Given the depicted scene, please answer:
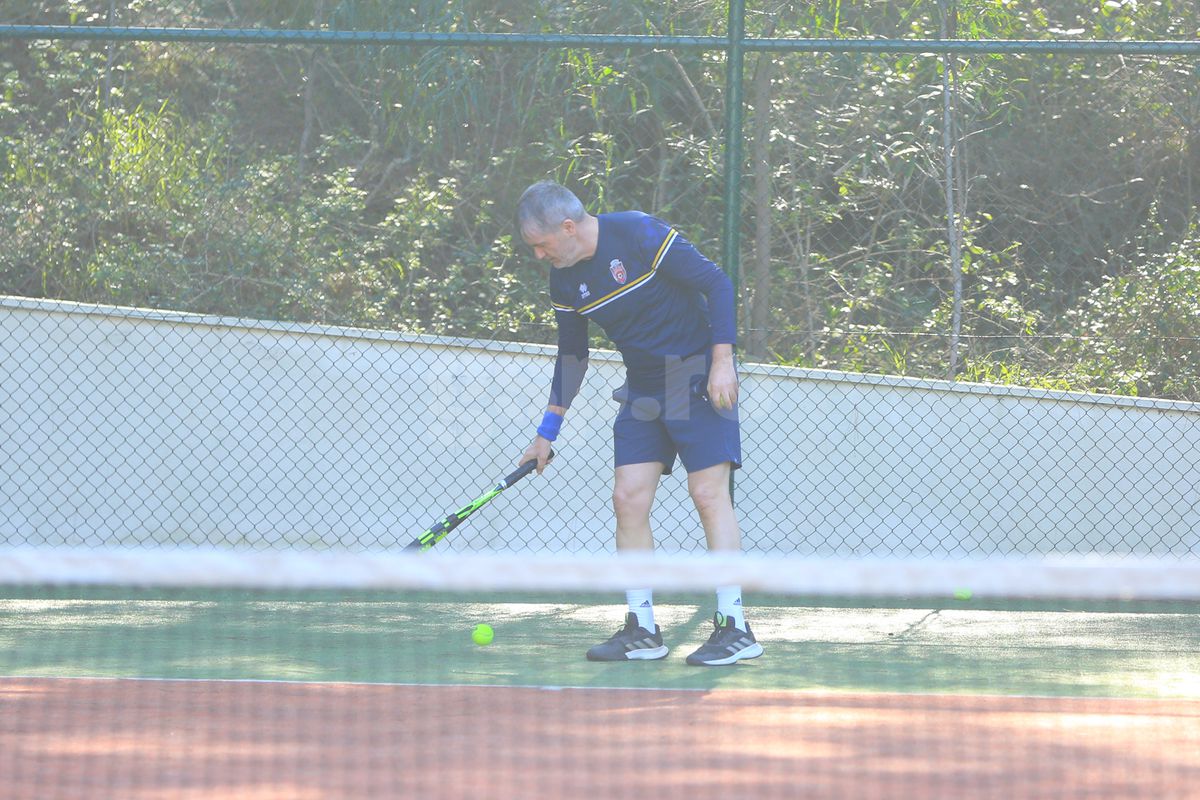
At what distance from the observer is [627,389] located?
4727 millimetres

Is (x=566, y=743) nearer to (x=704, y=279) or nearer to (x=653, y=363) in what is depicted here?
(x=653, y=363)

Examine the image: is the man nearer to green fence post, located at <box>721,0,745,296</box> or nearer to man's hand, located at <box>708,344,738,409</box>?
man's hand, located at <box>708,344,738,409</box>

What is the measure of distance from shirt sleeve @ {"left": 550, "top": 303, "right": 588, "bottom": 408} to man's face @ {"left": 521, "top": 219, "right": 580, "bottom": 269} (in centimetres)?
30

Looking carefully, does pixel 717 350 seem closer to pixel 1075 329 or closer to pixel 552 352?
pixel 552 352

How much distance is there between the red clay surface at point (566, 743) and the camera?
3.17 m

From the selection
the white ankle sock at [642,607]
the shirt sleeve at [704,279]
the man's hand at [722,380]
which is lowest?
the white ankle sock at [642,607]

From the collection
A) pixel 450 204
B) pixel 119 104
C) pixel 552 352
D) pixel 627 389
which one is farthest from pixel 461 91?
pixel 627 389

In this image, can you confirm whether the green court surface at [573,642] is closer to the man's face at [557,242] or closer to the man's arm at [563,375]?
the man's arm at [563,375]

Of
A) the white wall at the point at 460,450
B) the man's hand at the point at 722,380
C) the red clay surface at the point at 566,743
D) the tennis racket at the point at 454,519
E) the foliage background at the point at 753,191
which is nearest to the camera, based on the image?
the red clay surface at the point at 566,743

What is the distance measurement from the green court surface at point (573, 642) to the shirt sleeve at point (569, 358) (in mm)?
857

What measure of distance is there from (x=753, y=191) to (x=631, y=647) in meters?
2.73

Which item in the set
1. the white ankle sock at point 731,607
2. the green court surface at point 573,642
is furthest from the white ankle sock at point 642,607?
the white ankle sock at point 731,607

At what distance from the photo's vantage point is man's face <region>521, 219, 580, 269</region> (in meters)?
4.43

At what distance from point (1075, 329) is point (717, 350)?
3112mm
